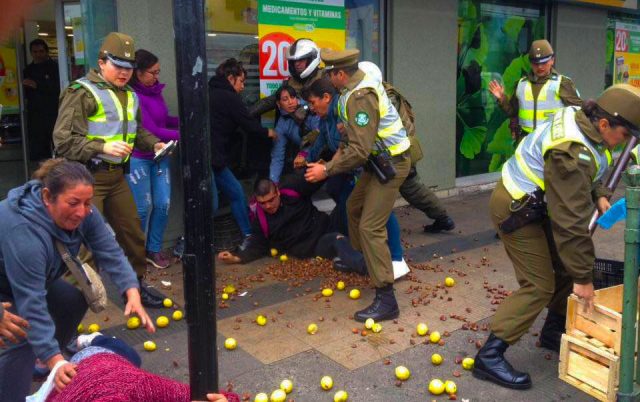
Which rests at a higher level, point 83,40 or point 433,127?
point 83,40

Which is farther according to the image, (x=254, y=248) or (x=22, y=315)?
(x=254, y=248)

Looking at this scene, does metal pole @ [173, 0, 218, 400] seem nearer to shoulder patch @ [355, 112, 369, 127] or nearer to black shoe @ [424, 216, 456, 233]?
shoulder patch @ [355, 112, 369, 127]

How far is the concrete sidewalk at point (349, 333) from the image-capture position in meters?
3.92

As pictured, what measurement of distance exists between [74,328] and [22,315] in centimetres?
67

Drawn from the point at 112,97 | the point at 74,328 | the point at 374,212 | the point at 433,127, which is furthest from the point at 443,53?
the point at 74,328

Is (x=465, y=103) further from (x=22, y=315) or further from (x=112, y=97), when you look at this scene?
(x=22, y=315)

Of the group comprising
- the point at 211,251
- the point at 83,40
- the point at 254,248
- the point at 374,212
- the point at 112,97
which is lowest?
the point at 254,248

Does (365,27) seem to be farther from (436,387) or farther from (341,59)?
(436,387)

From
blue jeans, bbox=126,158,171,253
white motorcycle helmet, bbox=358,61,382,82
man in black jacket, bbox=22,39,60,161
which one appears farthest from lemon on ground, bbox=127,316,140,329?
man in black jacket, bbox=22,39,60,161

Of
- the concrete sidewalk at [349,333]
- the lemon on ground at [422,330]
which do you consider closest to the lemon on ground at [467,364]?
the concrete sidewalk at [349,333]

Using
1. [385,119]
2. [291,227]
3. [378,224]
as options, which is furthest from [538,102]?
[291,227]

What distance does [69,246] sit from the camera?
3.27 metres

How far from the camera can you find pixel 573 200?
134 inches

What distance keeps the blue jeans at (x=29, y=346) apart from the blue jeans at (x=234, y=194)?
9.49ft
